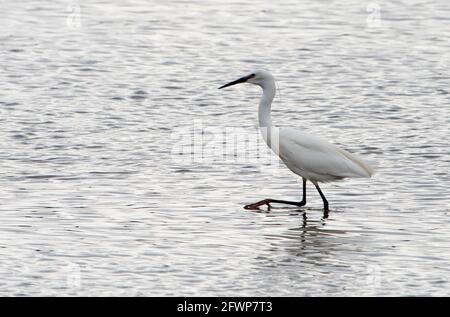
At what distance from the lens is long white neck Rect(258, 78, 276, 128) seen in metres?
12.8

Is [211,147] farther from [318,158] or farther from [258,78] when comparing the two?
[318,158]

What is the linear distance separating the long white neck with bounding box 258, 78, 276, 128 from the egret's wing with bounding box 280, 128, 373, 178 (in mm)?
235

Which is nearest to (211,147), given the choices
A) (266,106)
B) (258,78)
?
(258,78)

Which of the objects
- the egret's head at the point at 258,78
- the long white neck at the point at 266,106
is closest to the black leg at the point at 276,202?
the long white neck at the point at 266,106

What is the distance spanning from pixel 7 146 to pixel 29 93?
366 centimetres

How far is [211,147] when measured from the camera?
15.4 m

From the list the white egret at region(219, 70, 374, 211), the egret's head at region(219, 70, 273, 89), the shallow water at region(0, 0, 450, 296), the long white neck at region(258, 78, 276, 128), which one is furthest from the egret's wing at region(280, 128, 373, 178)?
the egret's head at region(219, 70, 273, 89)

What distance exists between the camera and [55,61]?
21.1m

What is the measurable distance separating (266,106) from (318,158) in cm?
80

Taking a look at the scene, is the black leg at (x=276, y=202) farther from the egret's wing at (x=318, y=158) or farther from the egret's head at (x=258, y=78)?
the egret's head at (x=258, y=78)

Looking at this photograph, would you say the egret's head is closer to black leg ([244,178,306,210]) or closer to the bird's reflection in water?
black leg ([244,178,306,210])

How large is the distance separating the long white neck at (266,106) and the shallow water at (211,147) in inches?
32.0

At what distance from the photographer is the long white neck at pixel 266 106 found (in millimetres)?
12812
